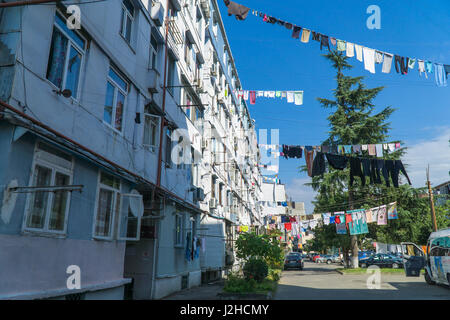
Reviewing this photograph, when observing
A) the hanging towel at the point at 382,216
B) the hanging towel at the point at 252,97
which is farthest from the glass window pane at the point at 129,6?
the hanging towel at the point at 382,216

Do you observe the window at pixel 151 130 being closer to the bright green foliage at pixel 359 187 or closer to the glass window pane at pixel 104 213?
the glass window pane at pixel 104 213

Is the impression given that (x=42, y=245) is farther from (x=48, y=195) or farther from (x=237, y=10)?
(x=237, y=10)

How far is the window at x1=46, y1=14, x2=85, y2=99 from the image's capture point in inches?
261

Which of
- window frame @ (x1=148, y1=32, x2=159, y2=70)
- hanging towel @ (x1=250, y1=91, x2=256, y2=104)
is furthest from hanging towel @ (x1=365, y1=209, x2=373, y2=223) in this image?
window frame @ (x1=148, y1=32, x2=159, y2=70)

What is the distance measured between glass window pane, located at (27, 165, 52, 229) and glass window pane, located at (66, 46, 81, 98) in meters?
2.01

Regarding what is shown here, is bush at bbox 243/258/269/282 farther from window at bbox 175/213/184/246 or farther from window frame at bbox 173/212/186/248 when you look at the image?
window at bbox 175/213/184/246

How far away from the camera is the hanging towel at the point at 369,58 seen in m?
13.9

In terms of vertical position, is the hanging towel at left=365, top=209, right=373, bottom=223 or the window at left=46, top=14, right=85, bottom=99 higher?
the window at left=46, top=14, right=85, bottom=99

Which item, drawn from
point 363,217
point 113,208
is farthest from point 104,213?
point 363,217

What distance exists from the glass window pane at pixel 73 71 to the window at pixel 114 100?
1.37 m

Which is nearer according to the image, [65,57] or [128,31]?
[65,57]

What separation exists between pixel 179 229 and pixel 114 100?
702 centimetres

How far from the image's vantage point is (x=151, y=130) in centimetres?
1192
